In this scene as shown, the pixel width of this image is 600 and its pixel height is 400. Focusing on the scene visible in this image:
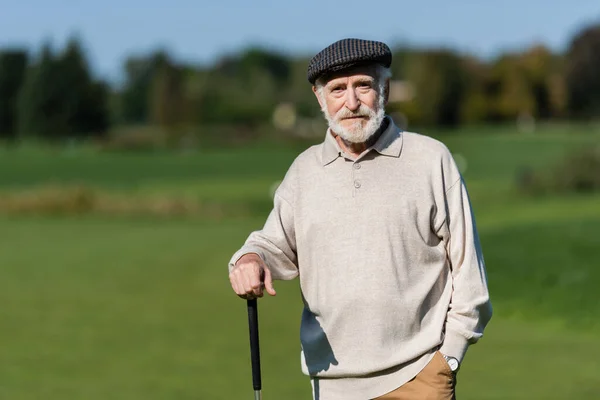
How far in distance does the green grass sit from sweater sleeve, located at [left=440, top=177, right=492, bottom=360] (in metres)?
5.49

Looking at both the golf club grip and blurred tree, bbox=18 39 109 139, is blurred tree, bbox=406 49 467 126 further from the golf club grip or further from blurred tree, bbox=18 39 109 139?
the golf club grip

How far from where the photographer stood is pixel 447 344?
3375 millimetres

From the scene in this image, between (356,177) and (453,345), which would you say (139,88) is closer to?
(356,177)

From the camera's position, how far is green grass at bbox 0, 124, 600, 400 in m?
9.60

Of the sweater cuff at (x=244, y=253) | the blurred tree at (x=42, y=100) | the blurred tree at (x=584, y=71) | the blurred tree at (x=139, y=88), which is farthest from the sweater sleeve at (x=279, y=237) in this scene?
the blurred tree at (x=584, y=71)

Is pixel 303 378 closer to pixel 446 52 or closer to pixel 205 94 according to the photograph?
pixel 205 94

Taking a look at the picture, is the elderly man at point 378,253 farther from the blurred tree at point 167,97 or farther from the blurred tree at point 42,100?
the blurred tree at point 167,97

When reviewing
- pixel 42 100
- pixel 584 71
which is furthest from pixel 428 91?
pixel 42 100

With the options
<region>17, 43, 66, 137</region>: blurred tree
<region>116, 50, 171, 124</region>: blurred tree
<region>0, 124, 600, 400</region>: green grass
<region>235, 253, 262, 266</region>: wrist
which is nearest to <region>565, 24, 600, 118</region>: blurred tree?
<region>116, 50, 171, 124</region>: blurred tree

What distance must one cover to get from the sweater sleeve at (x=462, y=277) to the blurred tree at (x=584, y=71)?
237ft

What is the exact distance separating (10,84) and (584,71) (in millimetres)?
47232

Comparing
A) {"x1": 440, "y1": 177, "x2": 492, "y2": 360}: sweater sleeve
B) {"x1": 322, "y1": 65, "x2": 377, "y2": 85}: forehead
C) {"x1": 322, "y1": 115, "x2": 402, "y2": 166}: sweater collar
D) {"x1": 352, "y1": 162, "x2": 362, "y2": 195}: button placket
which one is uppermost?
{"x1": 322, "y1": 65, "x2": 377, "y2": 85}: forehead

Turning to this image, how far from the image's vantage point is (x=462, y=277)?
338cm

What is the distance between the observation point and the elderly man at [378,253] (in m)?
3.36
